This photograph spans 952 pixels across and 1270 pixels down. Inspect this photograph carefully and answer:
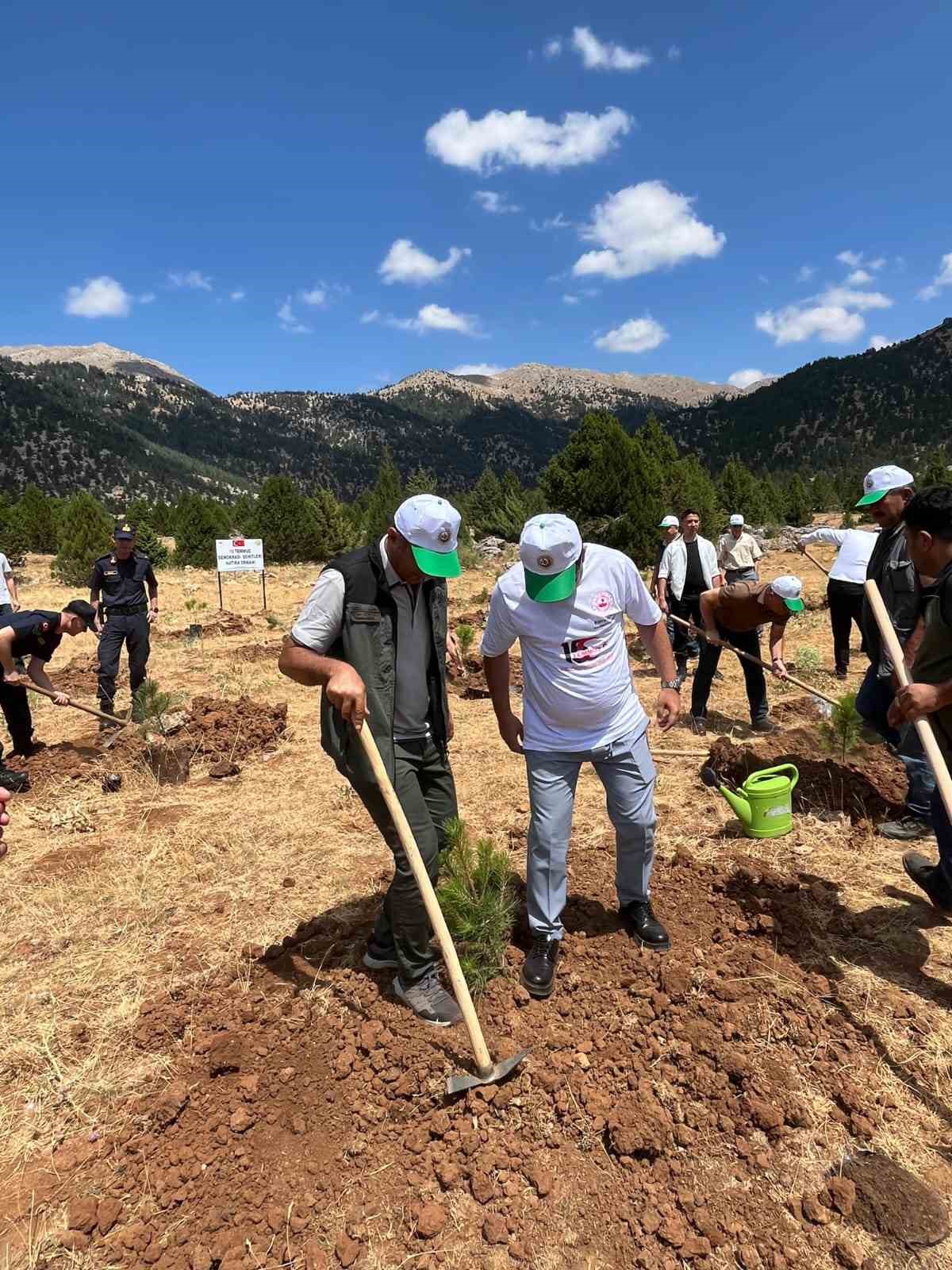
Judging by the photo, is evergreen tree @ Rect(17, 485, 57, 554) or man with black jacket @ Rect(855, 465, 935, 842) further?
evergreen tree @ Rect(17, 485, 57, 554)

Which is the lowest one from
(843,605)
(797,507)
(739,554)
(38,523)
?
(843,605)

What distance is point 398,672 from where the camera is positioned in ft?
8.26

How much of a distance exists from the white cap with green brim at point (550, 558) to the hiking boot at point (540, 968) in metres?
1.41

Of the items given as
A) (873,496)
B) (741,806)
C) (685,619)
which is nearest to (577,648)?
(741,806)

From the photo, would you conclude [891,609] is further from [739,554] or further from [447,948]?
[447,948]

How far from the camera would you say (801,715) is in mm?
6223

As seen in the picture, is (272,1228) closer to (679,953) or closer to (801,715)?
(679,953)

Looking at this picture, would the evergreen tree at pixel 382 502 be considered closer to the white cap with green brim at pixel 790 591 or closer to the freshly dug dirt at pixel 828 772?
the freshly dug dirt at pixel 828 772

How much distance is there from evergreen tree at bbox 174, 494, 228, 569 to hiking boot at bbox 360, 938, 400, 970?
22.6 m

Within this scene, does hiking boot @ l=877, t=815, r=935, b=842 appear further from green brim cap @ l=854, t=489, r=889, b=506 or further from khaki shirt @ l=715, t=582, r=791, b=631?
green brim cap @ l=854, t=489, r=889, b=506

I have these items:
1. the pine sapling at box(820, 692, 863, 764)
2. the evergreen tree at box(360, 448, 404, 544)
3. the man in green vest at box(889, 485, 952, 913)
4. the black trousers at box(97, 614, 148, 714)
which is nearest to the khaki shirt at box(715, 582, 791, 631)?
the pine sapling at box(820, 692, 863, 764)

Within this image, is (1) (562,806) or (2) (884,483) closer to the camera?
(1) (562,806)

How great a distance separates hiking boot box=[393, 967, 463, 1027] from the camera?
8.47 ft

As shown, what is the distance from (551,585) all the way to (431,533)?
47 centimetres
